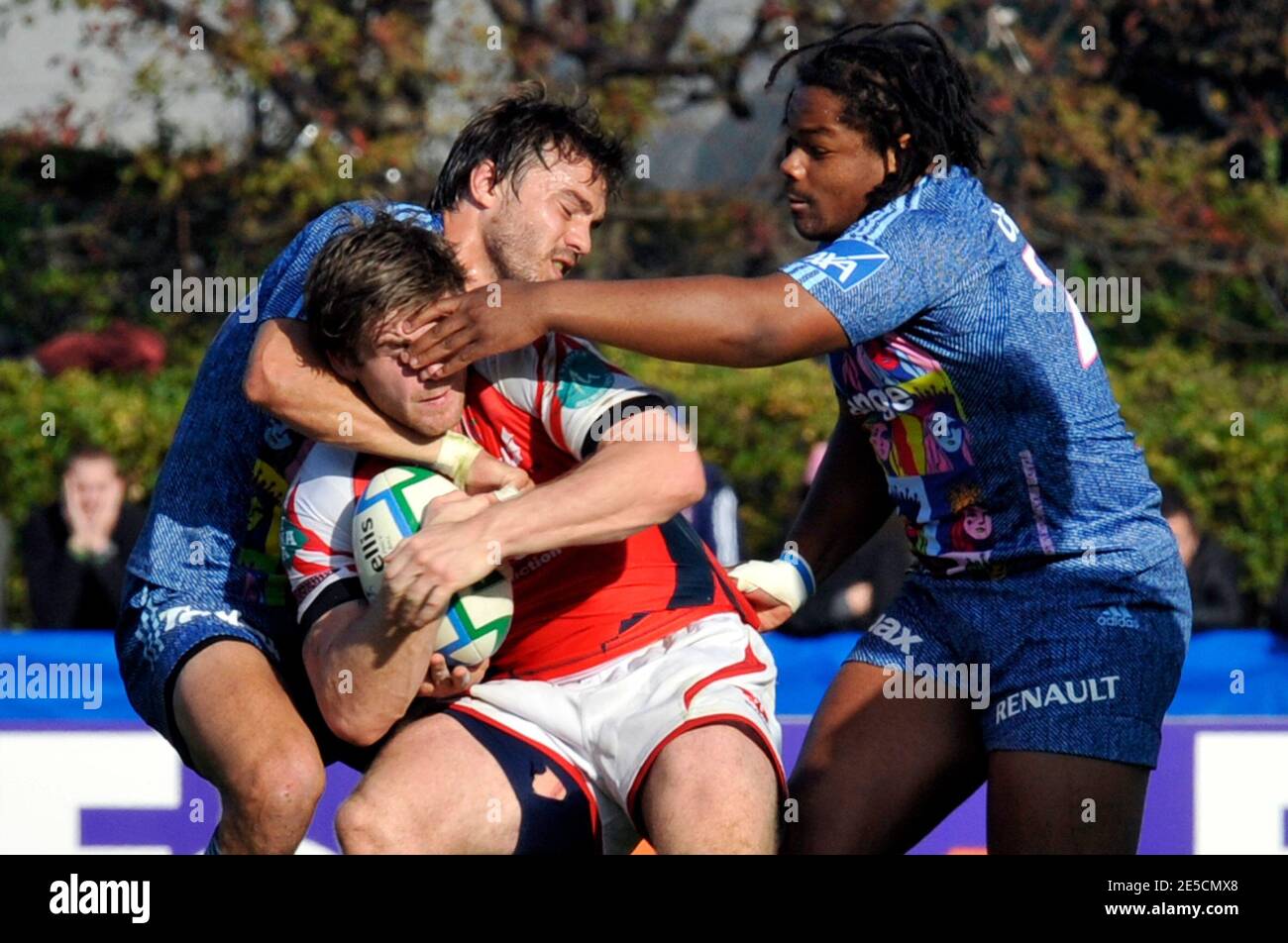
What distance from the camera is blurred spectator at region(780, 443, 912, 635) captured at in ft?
22.7

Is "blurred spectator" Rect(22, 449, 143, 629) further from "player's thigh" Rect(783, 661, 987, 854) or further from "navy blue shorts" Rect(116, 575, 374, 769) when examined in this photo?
"player's thigh" Rect(783, 661, 987, 854)

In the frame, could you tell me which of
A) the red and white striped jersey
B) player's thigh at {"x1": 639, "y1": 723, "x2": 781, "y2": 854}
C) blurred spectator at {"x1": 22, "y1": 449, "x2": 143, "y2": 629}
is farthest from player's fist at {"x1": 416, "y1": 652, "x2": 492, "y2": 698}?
blurred spectator at {"x1": 22, "y1": 449, "x2": 143, "y2": 629}

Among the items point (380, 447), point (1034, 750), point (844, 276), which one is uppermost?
point (844, 276)

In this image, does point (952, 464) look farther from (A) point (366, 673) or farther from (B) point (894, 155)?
(A) point (366, 673)

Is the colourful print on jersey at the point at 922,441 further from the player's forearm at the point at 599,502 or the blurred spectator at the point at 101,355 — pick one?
the blurred spectator at the point at 101,355

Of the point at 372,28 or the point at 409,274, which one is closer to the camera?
the point at 409,274

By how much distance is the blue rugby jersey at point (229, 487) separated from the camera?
393cm

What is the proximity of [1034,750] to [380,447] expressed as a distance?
58.1 inches

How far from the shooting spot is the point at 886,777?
377cm

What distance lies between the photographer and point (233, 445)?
12.9 ft

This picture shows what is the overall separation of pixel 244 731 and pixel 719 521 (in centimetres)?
352

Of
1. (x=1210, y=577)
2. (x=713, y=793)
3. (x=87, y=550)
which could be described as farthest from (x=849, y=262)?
(x=87, y=550)
